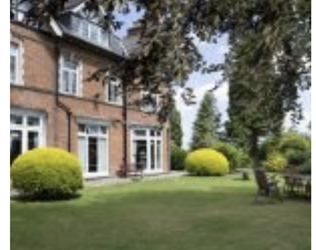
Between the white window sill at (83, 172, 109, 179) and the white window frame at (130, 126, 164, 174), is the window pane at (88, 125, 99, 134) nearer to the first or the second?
the white window sill at (83, 172, 109, 179)

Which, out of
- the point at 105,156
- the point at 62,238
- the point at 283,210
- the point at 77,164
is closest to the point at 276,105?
the point at 62,238

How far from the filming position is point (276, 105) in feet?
30.3

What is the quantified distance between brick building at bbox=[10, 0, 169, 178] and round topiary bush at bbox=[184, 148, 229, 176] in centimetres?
254

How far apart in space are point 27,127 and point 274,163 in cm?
2114

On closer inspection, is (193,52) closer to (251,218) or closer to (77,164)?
(251,218)

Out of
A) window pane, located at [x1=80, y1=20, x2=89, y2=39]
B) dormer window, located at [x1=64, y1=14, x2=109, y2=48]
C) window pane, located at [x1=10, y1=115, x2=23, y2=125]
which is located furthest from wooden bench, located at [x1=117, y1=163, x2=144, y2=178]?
window pane, located at [x1=10, y1=115, x2=23, y2=125]

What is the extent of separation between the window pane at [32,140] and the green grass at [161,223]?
5.30 m

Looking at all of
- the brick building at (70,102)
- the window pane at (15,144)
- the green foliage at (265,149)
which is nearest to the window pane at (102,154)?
the brick building at (70,102)

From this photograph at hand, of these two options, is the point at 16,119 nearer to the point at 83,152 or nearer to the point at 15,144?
the point at 15,144

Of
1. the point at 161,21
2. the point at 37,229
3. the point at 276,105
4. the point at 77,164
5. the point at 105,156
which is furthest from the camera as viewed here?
the point at 105,156
